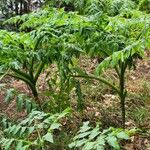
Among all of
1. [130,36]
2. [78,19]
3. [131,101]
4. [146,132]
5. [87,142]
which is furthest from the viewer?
[131,101]

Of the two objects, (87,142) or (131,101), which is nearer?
(87,142)

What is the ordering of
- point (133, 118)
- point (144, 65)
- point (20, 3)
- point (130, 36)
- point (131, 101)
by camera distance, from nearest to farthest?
point (130, 36), point (133, 118), point (131, 101), point (144, 65), point (20, 3)

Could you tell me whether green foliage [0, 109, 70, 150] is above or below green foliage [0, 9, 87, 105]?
below

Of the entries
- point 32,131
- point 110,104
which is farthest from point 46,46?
point 110,104

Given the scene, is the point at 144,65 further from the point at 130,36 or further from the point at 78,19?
the point at 78,19

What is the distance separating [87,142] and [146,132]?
2.07 metres

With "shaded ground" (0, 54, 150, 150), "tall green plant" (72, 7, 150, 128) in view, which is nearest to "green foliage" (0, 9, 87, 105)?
"tall green plant" (72, 7, 150, 128)

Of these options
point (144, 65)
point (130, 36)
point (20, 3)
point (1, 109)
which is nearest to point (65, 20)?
point (130, 36)

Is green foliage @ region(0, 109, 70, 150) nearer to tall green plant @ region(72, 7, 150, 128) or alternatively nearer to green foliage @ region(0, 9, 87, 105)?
green foliage @ region(0, 9, 87, 105)

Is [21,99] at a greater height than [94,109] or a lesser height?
greater

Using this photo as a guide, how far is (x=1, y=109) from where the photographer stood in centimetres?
448

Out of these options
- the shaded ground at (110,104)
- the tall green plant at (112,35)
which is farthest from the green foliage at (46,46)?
the shaded ground at (110,104)

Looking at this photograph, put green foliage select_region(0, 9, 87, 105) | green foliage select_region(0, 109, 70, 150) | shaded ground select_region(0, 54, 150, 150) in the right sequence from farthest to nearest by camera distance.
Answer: shaded ground select_region(0, 54, 150, 150)
green foliage select_region(0, 9, 87, 105)
green foliage select_region(0, 109, 70, 150)

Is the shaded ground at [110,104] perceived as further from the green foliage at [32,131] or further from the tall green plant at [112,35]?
the green foliage at [32,131]
